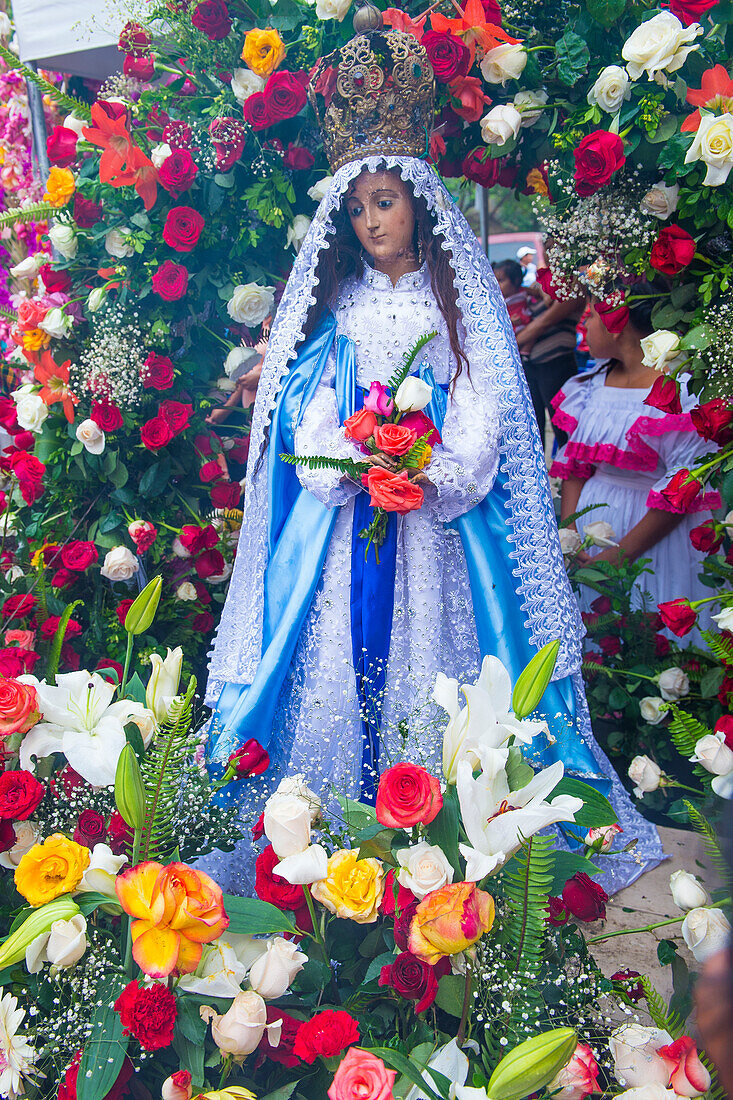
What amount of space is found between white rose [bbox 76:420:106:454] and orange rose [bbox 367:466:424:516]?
123 cm

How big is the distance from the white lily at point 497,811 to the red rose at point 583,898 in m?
0.21

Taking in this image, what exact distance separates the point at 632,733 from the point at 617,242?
1.71 m

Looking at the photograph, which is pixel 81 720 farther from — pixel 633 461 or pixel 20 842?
pixel 633 461

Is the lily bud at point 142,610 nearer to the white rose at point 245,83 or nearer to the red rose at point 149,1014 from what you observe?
the red rose at point 149,1014

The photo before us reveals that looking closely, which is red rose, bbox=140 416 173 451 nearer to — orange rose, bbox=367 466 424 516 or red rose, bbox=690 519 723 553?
orange rose, bbox=367 466 424 516

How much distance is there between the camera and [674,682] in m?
2.72

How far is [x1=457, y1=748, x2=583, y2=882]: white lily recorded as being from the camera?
960 millimetres

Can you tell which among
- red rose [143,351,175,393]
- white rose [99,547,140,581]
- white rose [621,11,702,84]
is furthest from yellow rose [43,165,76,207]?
white rose [621,11,702,84]

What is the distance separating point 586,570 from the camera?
10.3 feet

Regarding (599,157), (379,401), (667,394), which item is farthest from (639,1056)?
(599,157)

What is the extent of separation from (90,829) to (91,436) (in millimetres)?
1832

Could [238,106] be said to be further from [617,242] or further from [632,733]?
[632,733]

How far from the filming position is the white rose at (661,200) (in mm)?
2301

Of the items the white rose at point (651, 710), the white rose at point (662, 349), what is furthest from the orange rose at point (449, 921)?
the white rose at point (651, 710)
